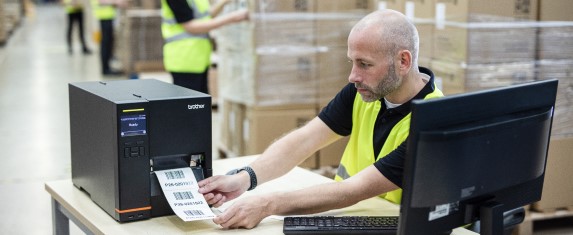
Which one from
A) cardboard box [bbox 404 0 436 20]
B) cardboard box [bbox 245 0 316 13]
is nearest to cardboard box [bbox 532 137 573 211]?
cardboard box [bbox 404 0 436 20]

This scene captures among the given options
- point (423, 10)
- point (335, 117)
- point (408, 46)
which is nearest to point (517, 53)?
point (423, 10)

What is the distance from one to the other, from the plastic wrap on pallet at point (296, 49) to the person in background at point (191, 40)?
228mm

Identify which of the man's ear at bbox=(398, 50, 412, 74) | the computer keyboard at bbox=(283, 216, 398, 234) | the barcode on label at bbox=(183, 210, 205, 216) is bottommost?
the computer keyboard at bbox=(283, 216, 398, 234)

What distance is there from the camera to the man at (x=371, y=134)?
2607mm

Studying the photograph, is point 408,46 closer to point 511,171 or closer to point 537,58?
point 511,171

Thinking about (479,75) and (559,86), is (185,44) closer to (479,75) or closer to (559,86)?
(479,75)

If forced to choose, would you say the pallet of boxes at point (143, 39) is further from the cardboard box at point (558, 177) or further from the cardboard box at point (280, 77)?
the cardboard box at point (558, 177)

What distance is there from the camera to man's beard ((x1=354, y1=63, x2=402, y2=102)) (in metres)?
2.67

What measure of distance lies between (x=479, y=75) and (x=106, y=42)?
8138 millimetres

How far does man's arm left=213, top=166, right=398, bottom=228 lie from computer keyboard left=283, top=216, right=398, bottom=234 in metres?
0.07

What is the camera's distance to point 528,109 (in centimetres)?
214

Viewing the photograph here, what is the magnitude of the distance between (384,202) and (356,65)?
576 mm

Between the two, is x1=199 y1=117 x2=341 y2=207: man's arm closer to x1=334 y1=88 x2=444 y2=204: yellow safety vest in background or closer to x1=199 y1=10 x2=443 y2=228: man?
x1=199 y1=10 x2=443 y2=228: man

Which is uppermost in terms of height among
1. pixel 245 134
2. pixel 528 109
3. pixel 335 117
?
pixel 528 109
